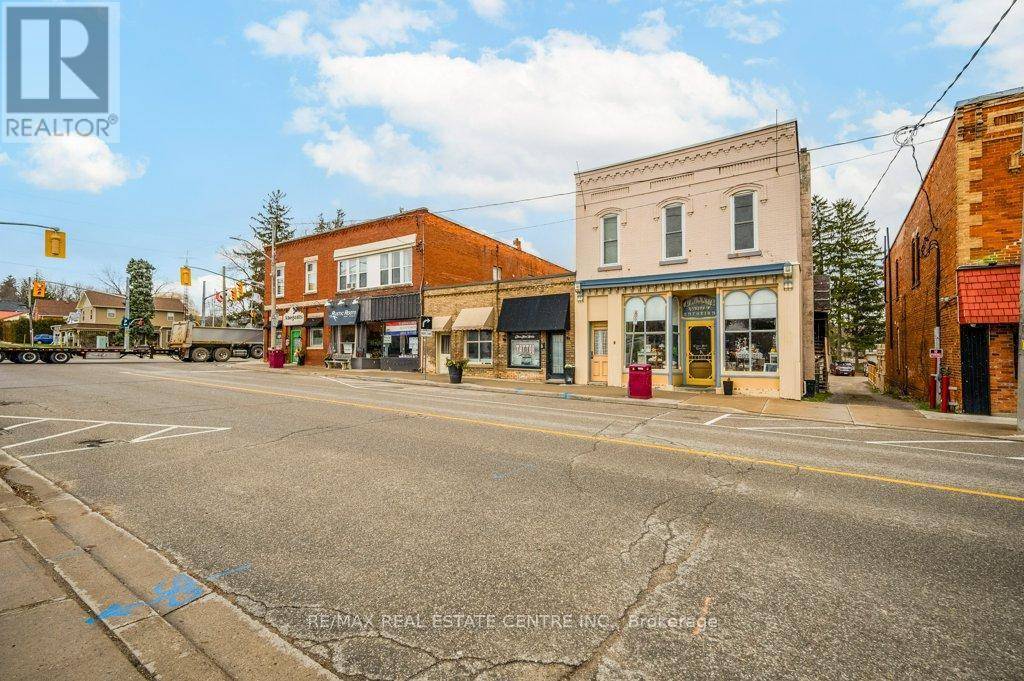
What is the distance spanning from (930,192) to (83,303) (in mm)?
89814

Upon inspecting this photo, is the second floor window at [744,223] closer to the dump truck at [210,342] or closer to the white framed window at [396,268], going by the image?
the white framed window at [396,268]

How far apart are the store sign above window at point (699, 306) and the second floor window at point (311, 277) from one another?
81.1ft

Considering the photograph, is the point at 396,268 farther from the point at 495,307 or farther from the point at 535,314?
the point at 535,314

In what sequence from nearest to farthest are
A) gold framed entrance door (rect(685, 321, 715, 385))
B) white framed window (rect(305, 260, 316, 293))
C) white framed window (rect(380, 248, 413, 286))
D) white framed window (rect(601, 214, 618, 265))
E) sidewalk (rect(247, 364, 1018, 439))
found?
sidewalk (rect(247, 364, 1018, 439))
gold framed entrance door (rect(685, 321, 715, 385))
white framed window (rect(601, 214, 618, 265))
white framed window (rect(380, 248, 413, 286))
white framed window (rect(305, 260, 316, 293))

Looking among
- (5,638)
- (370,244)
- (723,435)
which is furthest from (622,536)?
(370,244)

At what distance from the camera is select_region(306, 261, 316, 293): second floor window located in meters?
33.1

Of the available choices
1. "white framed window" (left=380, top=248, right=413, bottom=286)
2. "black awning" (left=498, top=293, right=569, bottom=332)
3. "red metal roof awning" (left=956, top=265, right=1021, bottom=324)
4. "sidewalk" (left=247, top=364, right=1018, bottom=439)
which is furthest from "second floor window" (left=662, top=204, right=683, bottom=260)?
"white framed window" (left=380, top=248, right=413, bottom=286)

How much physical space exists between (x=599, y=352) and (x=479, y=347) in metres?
6.60

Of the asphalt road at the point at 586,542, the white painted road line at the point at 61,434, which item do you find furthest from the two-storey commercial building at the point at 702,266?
the white painted road line at the point at 61,434

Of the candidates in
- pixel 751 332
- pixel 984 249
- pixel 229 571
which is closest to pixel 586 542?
pixel 229 571

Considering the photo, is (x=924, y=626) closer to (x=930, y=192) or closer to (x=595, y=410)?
(x=595, y=410)

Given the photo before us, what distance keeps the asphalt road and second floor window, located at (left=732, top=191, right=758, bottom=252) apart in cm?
1004

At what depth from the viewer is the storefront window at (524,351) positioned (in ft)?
72.9

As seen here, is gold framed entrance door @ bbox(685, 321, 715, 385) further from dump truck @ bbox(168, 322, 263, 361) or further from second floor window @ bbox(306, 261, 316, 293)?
dump truck @ bbox(168, 322, 263, 361)
